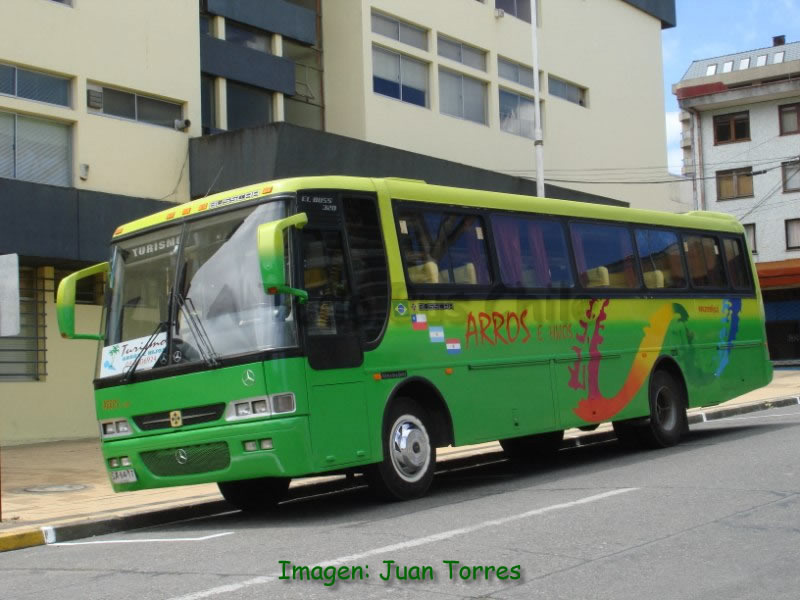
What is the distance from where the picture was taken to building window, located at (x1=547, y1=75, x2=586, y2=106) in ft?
121

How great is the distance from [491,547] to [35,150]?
15459 mm

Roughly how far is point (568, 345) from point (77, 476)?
7.08 meters

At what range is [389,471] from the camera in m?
10.7

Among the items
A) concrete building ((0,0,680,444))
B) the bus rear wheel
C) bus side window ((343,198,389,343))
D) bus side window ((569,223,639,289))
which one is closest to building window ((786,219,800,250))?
concrete building ((0,0,680,444))

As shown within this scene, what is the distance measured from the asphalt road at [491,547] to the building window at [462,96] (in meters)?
20.9

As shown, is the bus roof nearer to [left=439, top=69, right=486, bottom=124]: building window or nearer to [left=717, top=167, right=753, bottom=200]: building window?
[left=439, top=69, right=486, bottom=124]: building window

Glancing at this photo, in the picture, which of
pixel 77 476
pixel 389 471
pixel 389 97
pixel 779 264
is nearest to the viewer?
pixel 389 471

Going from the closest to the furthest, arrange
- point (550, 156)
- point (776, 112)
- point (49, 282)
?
point (49, 282) < point (550, 156) < point (776, 112)

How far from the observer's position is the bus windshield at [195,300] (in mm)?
9945

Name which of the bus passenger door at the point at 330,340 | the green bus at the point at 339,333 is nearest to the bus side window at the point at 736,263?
the green bus at the point at 339,333

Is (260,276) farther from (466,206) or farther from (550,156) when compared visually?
(550,156)

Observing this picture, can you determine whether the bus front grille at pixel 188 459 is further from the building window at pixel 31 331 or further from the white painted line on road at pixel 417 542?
the building window at pixel 31 331

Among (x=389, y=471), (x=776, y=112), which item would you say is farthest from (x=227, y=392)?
(x=776, y=112)

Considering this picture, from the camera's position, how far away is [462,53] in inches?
1299
